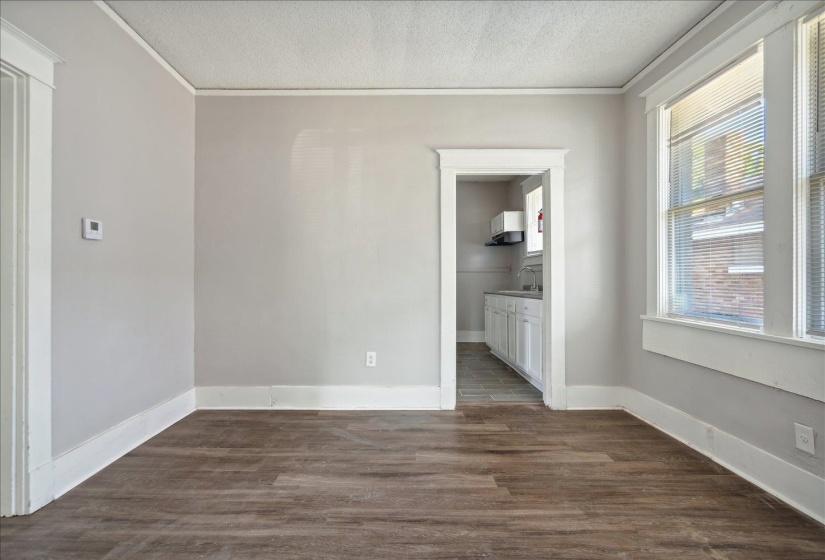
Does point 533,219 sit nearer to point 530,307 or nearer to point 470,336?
point 530,307

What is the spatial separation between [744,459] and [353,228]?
3.00 meters

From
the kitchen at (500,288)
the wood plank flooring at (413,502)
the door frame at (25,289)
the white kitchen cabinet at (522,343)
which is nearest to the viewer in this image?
the wood plank flooring at (413,502)

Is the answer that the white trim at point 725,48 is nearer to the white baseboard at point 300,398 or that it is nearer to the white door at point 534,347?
the white door at point 534,347

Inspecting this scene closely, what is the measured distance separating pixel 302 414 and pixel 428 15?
9.87 feet

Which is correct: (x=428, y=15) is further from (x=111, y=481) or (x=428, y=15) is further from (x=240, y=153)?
(x=111, y=481)

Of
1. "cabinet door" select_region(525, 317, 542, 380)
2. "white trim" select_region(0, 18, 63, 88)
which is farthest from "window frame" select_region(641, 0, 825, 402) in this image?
"white trim" select_region(0, 18, 63, 88)

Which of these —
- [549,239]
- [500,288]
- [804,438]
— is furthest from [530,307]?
[500,288]

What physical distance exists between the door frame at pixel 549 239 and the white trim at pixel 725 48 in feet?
2.47

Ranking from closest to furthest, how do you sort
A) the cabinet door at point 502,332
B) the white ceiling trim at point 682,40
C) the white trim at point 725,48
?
the white trim at point 725,48, the white ceiling trim at point 682,40, the cabinet door at point 502,332

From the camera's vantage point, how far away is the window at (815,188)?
1.68m

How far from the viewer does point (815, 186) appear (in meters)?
1.71

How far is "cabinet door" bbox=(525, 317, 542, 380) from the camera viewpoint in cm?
339

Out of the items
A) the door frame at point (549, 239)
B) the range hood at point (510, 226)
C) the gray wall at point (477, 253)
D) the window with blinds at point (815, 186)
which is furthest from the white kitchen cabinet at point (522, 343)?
the gray wall at point (477, 253)

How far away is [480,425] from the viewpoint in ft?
8.83
